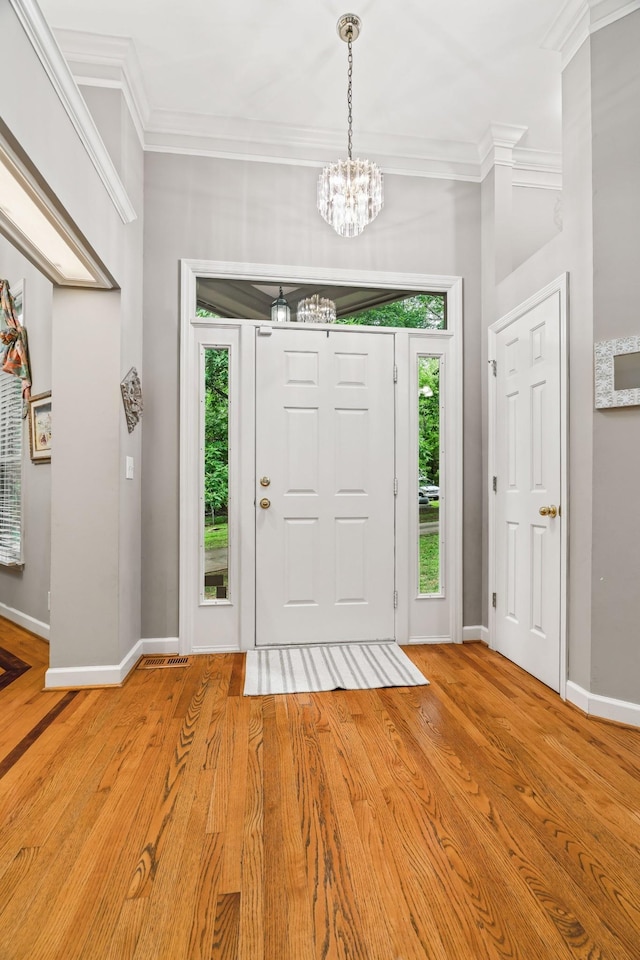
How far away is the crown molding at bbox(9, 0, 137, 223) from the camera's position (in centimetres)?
157

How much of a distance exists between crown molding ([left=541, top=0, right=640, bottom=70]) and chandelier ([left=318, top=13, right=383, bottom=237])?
0.94 m

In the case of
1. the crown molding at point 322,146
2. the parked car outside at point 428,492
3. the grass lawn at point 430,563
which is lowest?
the grass lawn at point 430,563

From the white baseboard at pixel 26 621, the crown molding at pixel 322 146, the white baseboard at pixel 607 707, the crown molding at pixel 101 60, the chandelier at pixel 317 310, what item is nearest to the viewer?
the white baseboard at pixel 607 707

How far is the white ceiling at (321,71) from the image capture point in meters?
2.35

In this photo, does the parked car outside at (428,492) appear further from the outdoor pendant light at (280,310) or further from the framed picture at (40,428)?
the framed picture at (40,428)

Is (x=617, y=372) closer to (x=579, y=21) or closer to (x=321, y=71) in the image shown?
(x=579, y=21)

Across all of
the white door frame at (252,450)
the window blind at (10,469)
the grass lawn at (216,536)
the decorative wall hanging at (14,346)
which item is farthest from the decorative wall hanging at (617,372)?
the window blind at (10,469)

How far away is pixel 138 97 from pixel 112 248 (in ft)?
3.35

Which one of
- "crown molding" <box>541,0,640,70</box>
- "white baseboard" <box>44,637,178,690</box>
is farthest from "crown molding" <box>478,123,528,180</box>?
"white baseboard" <box>44,637,178,690</box>

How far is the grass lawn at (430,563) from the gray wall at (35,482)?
246cm

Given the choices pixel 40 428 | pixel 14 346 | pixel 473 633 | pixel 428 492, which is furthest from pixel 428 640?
pixel 14 346

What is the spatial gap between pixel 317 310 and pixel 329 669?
7.25ft

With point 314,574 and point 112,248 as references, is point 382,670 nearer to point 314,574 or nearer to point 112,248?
point 314,574

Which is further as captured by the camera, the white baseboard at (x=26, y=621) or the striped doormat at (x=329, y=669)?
the white baseboard at (x=26, y=621)
